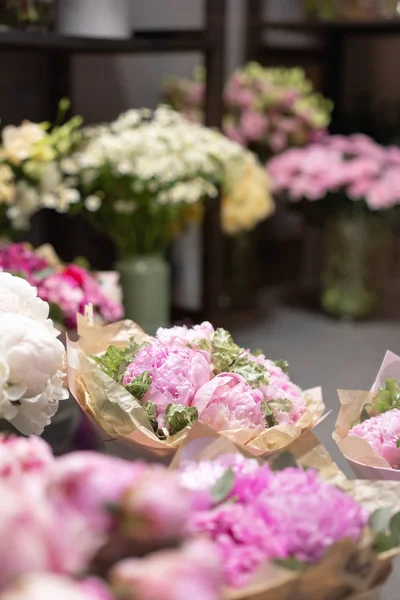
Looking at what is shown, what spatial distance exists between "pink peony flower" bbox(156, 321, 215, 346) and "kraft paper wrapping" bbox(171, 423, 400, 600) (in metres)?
0.20

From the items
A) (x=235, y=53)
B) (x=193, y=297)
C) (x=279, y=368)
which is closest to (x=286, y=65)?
(x=235, y=53)

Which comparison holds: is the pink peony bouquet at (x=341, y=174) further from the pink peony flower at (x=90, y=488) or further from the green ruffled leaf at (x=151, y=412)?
the pink peony flower at (x=90, y=488)

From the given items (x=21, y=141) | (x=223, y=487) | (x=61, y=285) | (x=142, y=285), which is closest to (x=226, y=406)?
(x=223, y=487)

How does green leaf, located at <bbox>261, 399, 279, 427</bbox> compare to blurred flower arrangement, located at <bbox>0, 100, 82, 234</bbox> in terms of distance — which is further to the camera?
blurred flower arrangement, located at <bbox>0, 100, 82, 234</bbox>

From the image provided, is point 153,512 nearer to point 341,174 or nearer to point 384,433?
point 384,433

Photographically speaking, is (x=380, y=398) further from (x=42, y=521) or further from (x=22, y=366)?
(x=42, y=521)

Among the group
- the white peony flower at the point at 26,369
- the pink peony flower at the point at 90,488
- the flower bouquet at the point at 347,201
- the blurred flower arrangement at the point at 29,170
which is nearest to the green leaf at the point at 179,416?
the white peony flower at the point at 26,369

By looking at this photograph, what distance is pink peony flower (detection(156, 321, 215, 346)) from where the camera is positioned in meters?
0.84

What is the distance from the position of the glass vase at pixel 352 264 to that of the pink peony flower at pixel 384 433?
5.15 ft

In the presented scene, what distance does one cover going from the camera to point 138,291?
201 cm

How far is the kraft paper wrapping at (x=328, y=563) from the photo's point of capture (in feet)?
1.54

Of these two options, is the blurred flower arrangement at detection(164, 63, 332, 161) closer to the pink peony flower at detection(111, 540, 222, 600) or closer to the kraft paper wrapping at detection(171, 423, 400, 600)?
the kraft paper wrapping at detection(171, 423, 400, 600)

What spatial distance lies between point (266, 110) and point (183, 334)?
63.4 inches

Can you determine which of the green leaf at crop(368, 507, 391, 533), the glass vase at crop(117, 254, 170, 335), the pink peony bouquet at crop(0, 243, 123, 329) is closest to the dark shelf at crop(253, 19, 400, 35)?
the glass vase at crop(117, 254, 170, 335)
